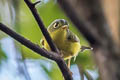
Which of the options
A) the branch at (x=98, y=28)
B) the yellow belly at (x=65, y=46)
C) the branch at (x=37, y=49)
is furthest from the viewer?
the yellow belly at (x=65, y=46)

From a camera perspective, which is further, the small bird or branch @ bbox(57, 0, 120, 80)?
the small bird

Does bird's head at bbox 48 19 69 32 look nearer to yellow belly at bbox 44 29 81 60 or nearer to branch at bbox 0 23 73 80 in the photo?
yellow belly at bbox 44 29 81 60

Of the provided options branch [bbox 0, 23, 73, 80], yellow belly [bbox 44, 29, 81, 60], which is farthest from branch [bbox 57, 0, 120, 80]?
yellow belly [bbox 44, 29, 81, 60]

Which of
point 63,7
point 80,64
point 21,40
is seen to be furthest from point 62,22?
point 63,7

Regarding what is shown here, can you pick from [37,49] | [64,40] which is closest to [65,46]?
[64,40]

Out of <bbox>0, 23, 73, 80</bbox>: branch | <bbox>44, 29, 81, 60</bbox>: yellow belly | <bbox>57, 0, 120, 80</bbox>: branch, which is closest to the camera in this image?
<bbox>57, 0, 120, 80</bbox>: branch

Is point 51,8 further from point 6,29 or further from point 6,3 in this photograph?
point 6,29

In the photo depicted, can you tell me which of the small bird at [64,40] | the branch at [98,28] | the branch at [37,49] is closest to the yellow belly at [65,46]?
the small bird at [64,40]

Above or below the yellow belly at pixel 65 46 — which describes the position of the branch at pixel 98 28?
above

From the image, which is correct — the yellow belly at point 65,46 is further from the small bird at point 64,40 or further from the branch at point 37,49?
the branch at point 37,49

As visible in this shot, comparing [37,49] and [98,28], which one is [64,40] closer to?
[37,49]

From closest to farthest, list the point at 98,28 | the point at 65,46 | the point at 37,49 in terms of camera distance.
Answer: the point at 98,28 → the point at 37,49 → the point at 65,46

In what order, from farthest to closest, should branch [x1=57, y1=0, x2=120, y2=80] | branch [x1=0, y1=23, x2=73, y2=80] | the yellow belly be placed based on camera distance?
the yellow belly → branch [x1=0, y1=23, x2=73, y2=80] → branch [x1=57, y1=0, x2=120, y2=80]

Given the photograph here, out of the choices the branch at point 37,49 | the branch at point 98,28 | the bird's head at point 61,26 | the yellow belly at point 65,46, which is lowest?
the yellow belly at point 65,46
